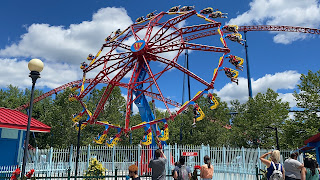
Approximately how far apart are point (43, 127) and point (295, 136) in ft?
69.2

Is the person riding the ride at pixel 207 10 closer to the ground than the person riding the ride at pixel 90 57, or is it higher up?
higher up

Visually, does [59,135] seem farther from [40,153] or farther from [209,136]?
[209,136]

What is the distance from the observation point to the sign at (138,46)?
23312mm

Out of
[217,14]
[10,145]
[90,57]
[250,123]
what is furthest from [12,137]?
[250,123]

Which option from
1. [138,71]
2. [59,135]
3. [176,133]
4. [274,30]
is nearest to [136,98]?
[138,71]

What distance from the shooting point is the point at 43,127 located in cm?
1667

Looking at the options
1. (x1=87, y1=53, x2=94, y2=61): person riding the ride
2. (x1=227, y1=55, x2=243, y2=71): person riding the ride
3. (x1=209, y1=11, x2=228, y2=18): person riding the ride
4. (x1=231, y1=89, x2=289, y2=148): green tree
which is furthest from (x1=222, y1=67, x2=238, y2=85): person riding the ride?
(x1=87, y1=53, x2=94, y2=61): person riding the ride

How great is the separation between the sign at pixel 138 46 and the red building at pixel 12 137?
10.3 metres

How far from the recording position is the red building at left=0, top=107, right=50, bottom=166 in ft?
48.9

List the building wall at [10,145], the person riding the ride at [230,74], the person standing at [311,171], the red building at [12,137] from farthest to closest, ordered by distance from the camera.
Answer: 1. the person riding the ride at [230,74]
2. the building wall at [10,145]
3. the red building at [12,137]
4. the person standing at [311,171]

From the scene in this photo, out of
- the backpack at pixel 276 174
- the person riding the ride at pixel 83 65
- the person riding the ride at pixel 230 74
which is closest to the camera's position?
the backpack at pixel 276 174

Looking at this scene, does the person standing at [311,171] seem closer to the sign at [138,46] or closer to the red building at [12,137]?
the red building at [12,137]

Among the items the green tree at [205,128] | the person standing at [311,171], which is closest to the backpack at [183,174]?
the person standing at [311,171]

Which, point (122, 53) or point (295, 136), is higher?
point (122, 53)
